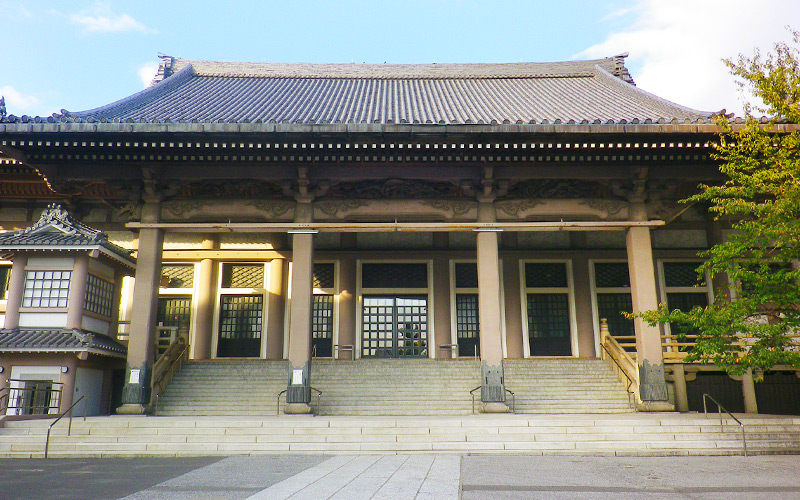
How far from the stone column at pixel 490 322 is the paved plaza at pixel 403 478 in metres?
3.24

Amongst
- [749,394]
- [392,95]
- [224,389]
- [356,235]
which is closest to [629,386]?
[749,394]

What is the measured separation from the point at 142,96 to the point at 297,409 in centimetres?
1149

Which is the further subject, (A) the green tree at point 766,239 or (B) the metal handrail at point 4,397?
(B) the metal handrail at point 4,397

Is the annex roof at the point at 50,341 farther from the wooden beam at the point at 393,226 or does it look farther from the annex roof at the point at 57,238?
the wooden beam at the point at 393,226

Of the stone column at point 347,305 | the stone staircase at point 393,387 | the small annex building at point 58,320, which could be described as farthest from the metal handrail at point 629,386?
the small annex building at point 58,320

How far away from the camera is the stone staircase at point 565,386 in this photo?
12.4 m

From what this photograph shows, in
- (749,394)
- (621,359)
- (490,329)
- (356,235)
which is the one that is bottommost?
(749,394)

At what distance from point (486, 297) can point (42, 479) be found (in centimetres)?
874

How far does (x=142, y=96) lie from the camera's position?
17547 millimetres

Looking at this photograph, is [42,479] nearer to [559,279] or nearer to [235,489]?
[235,489]

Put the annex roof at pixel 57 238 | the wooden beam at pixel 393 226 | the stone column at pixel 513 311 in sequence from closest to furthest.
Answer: the annex roof at pixel 57 238, the wooden beam at pixel 393 226, the stone column at pixel 513 311

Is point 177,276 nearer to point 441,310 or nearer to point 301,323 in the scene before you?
point 301,323

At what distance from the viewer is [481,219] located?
43.4ft

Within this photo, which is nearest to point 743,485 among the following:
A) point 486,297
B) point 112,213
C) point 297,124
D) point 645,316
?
point 645,316
